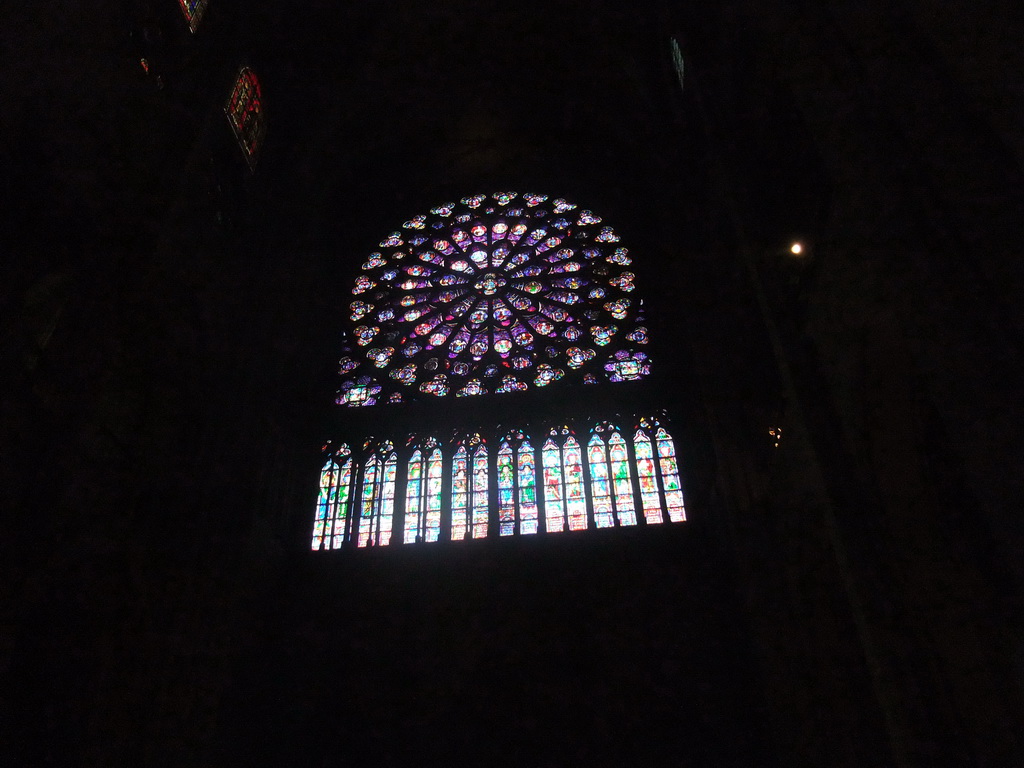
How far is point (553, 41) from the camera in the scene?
34.4 ft

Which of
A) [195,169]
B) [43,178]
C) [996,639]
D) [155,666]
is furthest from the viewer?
[195,169]

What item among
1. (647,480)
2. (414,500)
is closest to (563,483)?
(647,480)

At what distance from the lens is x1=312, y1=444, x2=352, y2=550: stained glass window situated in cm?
806

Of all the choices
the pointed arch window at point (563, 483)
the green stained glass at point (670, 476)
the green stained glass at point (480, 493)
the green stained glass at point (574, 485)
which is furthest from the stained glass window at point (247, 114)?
the green stained glass at point (670, 476)

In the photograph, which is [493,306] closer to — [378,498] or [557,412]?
[557,412]

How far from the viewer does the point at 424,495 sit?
8203 millimetres

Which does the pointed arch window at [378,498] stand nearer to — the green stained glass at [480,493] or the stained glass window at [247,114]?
the green stained glass at [480,493]

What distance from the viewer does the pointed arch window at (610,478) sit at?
782cm

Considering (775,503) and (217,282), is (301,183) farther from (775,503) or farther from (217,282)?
(775,503)

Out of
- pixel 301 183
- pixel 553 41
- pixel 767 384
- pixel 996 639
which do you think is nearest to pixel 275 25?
pixel 301 183

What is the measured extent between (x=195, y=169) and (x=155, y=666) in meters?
4.04

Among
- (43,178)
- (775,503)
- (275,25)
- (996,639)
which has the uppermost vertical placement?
(275,25)

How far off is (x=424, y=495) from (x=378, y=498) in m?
0.46

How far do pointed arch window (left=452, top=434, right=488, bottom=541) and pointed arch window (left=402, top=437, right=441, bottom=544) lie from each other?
170mm
